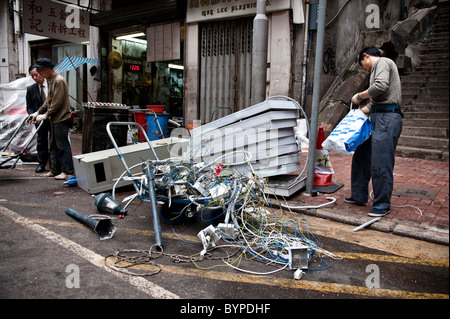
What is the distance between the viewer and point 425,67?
1108cm

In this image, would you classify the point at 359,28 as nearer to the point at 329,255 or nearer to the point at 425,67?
the point at 425,67

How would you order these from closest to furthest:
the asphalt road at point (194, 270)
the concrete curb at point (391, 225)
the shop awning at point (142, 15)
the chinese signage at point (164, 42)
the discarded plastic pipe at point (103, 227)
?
the asphalt road at point (194, 270), the discarded plastic pipe at point (103, 227), the concrete curb at point (391, 225), the shop awning at point (142, 15), the chinese signage at point (164, 42)

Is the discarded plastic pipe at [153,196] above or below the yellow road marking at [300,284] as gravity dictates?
above

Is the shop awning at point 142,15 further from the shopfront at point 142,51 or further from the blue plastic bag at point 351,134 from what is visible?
the blue plastic bag at point 351,134

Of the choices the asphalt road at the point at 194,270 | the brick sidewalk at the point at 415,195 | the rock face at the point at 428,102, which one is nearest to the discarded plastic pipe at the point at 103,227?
the asphalt road at the point at 194,270

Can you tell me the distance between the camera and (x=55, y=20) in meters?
11.5

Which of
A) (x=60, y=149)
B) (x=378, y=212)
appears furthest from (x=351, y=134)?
(x=60, y=149)

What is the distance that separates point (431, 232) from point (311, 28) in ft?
22.7

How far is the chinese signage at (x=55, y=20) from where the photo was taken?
36.1ft

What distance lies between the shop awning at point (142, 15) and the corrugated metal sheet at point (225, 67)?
1.04 m

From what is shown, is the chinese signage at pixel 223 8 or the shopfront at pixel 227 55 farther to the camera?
the shopfront at pixel 227 55

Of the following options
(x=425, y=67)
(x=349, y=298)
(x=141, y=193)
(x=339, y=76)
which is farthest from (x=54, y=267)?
(x=425, y=67)

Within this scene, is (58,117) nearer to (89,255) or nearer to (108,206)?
(108,206)

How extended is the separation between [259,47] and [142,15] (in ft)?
21.5
